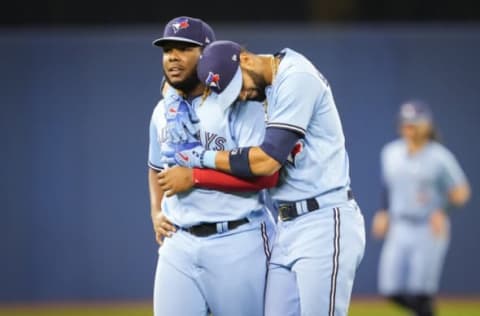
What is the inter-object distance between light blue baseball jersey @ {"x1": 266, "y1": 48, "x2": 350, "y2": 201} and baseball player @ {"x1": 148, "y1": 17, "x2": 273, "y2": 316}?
0.58 feet

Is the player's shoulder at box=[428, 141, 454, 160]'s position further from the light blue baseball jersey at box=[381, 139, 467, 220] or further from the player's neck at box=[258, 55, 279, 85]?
the player's neck at box=[258, 55, 279, 85]

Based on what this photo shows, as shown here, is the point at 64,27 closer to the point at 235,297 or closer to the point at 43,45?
the point at 43,45

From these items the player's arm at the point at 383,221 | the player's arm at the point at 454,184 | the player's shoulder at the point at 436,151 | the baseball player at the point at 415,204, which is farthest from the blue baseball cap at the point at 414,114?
the player's arm at the point at 383,221

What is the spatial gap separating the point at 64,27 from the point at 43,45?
1770 millimetres

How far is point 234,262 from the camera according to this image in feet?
15.2

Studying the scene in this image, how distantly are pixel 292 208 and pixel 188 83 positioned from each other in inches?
27.2

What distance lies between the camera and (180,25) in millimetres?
4625

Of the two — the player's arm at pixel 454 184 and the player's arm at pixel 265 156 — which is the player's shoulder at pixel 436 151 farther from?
the player's arm at pixel 265 156

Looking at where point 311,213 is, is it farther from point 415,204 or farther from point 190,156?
point 415,204

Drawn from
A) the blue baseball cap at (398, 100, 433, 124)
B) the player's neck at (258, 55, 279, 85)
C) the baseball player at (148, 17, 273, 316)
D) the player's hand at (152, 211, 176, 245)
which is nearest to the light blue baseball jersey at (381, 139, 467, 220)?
the blue baseball cap at (398, 100, 433, 124)

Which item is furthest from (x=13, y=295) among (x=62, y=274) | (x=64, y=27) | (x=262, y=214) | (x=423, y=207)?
(x=262, y=214)

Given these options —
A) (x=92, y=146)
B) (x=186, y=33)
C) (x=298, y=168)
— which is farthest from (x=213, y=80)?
(x=92, y=146)

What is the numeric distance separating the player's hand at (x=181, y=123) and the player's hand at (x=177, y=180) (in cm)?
13

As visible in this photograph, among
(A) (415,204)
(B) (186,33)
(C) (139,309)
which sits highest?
(B) (186,33)
